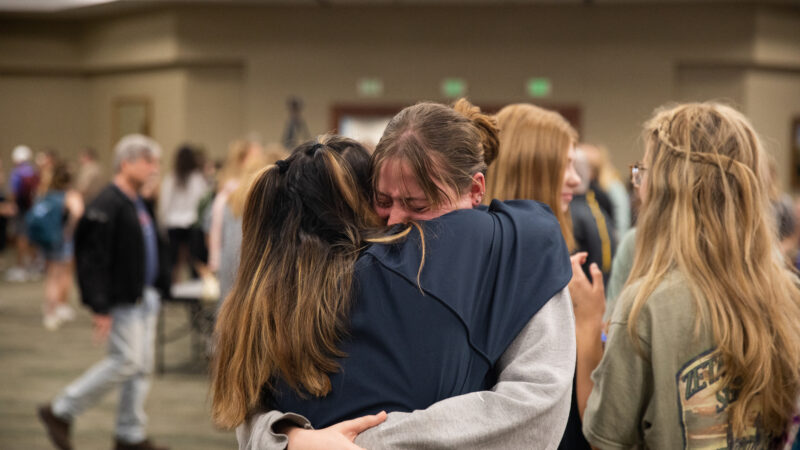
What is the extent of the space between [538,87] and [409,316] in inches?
448

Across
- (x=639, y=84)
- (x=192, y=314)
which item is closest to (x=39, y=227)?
(x=192, y=314)

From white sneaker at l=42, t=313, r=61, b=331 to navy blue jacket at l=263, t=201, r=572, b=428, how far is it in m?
8.23

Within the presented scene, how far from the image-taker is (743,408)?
1868mm

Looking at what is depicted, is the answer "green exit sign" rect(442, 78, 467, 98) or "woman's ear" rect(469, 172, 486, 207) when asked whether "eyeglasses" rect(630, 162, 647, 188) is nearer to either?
"woman's ear" rect(469, 172, 486, 207)

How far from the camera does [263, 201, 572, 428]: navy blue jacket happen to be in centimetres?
155

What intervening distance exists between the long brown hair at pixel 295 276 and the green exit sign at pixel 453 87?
11.1 metres

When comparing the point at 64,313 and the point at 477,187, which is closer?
the point at 477,187

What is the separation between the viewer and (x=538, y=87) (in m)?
12.5

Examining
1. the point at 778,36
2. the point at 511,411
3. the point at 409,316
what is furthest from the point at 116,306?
the point at 778,36

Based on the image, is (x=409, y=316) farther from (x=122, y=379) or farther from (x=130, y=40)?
(x=130, y=40)

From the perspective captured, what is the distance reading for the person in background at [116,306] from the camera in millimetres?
4711

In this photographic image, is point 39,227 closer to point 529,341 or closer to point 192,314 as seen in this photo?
point 192,314

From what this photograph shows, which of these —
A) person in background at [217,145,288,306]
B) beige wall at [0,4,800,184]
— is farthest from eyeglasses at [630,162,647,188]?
beige wall at [0,4,800,184]

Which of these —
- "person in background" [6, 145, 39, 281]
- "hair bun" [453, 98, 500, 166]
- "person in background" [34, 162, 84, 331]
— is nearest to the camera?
"hair bun" [453, 98, 500, 166]
